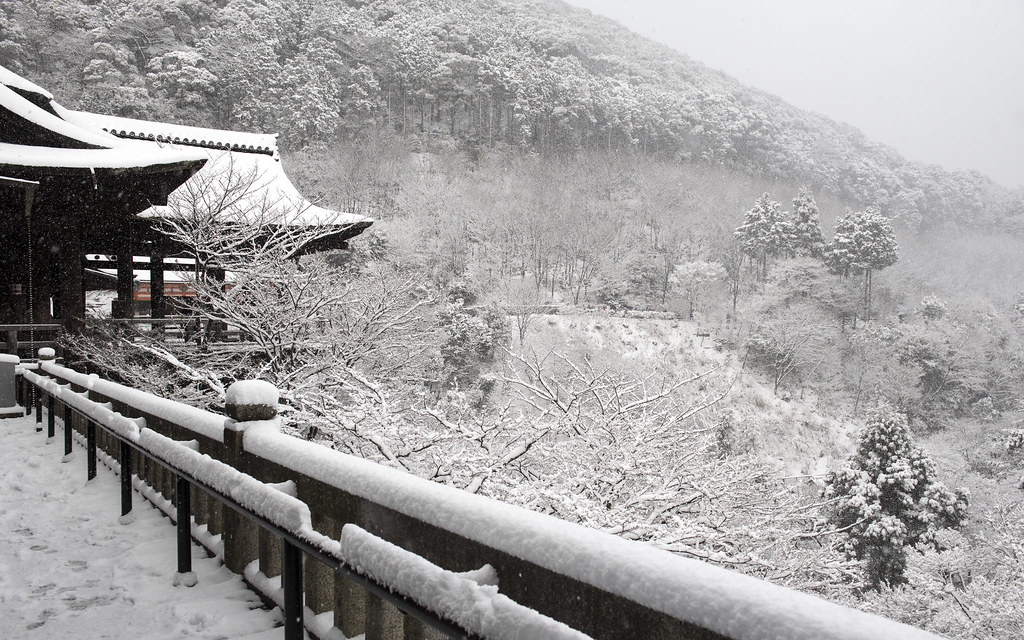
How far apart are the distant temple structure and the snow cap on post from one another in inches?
226

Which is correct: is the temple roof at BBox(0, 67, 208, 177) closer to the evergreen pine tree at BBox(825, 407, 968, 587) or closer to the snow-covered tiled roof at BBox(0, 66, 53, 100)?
the snow-covered tiled roof at BBox(0, 66, 53, 100)

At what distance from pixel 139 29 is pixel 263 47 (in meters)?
8.87

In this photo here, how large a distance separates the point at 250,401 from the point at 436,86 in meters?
64.3

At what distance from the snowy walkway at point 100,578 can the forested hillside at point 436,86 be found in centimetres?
4187

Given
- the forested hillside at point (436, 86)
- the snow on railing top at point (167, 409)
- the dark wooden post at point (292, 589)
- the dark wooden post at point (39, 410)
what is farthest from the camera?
the forested hillside at point (436, 86)

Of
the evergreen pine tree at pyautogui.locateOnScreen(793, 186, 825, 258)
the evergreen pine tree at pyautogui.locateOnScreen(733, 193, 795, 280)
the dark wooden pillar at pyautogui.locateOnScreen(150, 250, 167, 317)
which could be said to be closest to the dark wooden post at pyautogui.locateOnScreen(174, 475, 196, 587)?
the dark wooden pillar at pyautogui.locateOnScreen(150, 250, 167, 317)

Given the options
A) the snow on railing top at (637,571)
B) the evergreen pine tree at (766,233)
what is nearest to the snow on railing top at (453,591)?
the snow on railing top at (637,571)

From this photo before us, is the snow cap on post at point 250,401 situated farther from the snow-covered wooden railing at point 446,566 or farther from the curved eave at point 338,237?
the curved eave at point 338,237

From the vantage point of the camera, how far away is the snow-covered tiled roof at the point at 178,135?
44.7 ft

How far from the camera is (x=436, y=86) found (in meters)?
61.8

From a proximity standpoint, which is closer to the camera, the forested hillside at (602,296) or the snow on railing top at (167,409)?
the snow on railing top at (167,409)

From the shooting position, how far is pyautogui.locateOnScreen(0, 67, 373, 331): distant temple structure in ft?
24.2

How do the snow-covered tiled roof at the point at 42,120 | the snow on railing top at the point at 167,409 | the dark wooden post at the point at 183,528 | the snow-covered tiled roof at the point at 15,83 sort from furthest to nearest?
the snow-covered tiled roof at the point at 15,83
the snow-covered tiled roof at the point at 42,120
the snow on railing top at the point at 167,409
the dark wooden post at the point at 183,528

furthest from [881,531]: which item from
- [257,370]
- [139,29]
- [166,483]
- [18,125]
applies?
[139,29]
